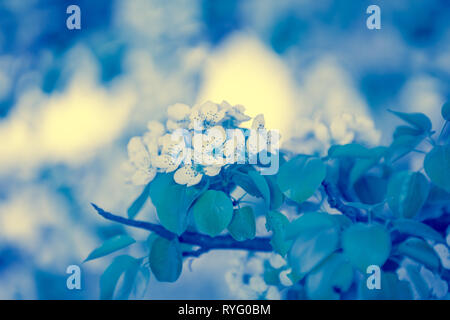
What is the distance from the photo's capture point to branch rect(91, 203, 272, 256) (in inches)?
27.0

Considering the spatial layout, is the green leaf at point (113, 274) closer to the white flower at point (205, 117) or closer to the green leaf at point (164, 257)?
the green leaf at point (164, 257)

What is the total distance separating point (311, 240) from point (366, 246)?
0.08 meters

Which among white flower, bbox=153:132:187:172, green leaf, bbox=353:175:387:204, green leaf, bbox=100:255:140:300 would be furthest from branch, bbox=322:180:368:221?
green leaf, bbox=100:255:140:300

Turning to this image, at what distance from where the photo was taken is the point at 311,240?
61 cm

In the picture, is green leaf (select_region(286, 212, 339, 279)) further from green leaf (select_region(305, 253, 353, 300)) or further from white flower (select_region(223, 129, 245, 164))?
white flower (select_region(223, 129, 245, 164))

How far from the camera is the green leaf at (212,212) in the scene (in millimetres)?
631

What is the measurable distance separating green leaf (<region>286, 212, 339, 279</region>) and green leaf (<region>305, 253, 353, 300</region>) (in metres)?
0.02

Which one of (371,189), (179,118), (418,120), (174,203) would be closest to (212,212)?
(174,203)

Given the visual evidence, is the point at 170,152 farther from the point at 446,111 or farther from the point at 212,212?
the point at 446,111

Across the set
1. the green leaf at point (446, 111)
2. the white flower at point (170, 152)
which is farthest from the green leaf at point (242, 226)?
the green leaf at point (446, 111)

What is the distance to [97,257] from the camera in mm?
700

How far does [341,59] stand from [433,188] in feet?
0.91

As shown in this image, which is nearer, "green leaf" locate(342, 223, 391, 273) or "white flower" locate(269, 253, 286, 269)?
"green leaf" locate(342, 223, 391, 273)

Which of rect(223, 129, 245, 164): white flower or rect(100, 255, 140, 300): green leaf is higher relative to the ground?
rect(223, 129, 245, 164): white flower
